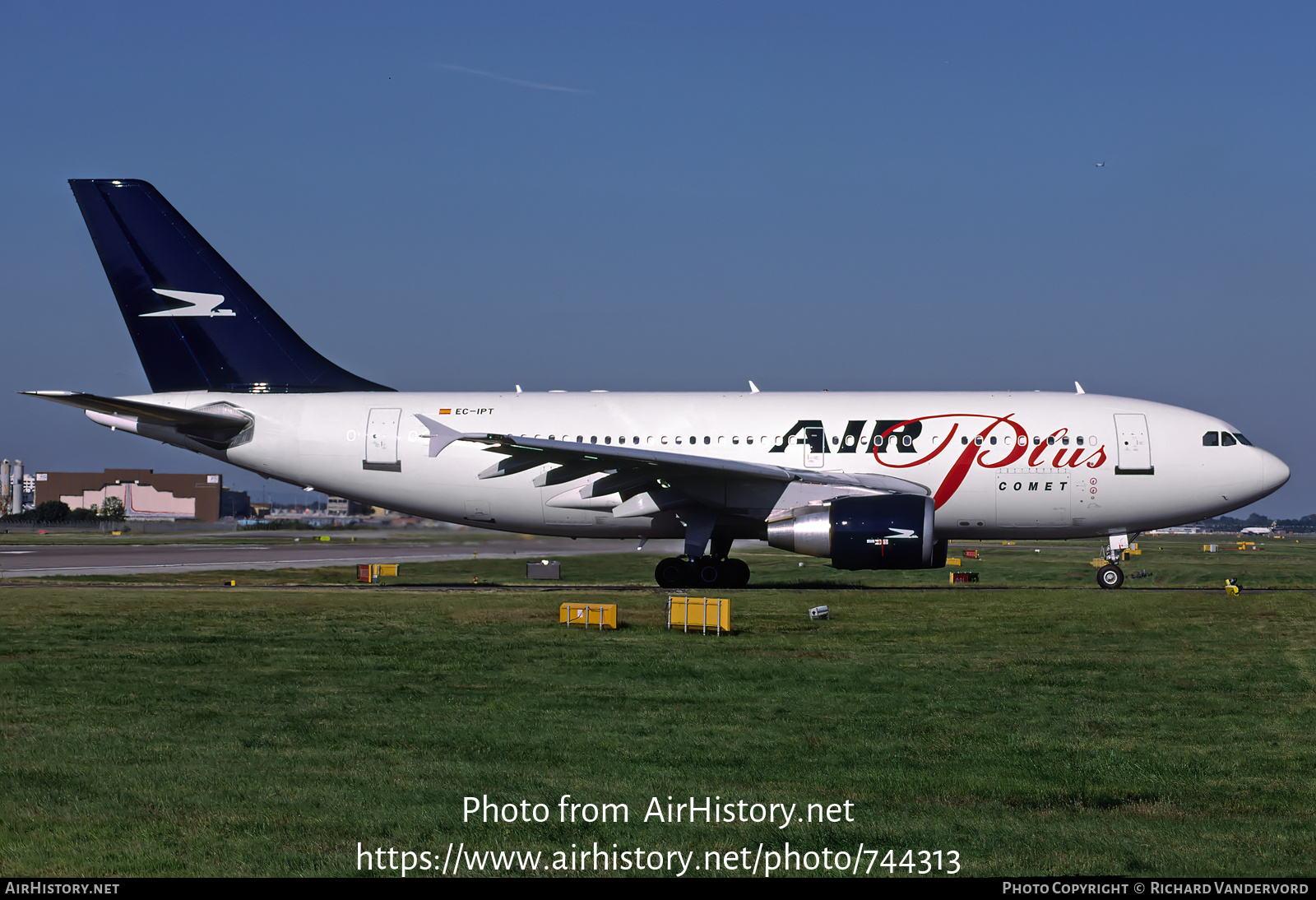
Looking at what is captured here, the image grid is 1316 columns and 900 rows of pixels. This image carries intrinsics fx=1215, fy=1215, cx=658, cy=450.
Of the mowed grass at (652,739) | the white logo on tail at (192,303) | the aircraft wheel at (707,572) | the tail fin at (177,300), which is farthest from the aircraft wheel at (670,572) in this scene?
the white logo on tail at (192,303)

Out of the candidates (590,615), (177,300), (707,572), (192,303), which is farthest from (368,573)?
(590,615)

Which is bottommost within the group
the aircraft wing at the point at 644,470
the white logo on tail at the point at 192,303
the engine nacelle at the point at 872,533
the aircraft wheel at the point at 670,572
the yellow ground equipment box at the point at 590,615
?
the yellow ground equipment box at the point at 590,615

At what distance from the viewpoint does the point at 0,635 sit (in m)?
15.9

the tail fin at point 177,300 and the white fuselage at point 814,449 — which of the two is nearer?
the white fuselage at point 814,449

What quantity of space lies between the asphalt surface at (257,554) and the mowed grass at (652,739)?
16.0 m

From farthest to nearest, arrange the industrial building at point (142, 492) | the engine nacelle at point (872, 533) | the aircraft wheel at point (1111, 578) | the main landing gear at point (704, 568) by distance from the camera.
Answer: the industrial building at point (142, 492)
the aircraft wheel at point (1111, 578)
the main landing gear at point (704, 568)
the engine nacelle at point (872, 533)

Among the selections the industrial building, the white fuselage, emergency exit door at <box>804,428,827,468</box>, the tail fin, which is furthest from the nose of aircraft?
the industrial building

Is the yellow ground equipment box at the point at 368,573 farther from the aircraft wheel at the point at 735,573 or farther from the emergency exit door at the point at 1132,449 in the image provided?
the emergency exit door at the point at 1132,449

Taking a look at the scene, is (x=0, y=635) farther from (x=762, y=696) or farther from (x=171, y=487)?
(x=171, y=487)

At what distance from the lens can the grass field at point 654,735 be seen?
6.56 meters

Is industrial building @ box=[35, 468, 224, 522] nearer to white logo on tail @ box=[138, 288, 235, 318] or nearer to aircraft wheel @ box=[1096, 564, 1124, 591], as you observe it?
white logo on tail @ box=[138, 288, 235, 318]

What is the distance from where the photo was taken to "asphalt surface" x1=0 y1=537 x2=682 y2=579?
35.1 meters

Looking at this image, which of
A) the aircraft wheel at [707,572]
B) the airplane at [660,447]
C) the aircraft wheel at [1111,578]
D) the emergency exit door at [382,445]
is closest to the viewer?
the airplane at [660,447]

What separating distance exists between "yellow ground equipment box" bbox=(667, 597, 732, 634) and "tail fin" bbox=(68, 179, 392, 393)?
1300cm
